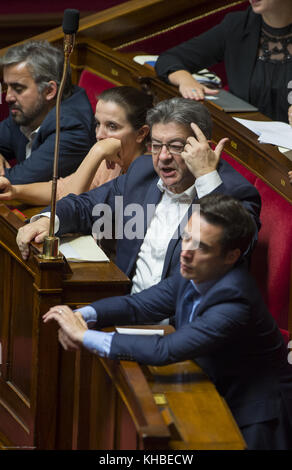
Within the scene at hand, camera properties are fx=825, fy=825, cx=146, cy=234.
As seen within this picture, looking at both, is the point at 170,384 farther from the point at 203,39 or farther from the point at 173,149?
the point at 203,39

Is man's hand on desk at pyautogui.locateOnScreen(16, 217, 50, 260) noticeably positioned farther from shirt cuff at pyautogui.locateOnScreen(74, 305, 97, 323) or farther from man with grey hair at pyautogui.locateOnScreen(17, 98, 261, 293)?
shirt cuff at pyautogui.locateOnScreen(74, 305, 97, 323)

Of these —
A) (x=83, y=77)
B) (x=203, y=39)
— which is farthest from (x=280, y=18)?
(x=83, y=77)

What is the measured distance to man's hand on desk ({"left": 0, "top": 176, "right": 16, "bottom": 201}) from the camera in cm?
200

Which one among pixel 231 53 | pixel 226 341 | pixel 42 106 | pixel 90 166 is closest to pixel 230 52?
pixel 231 53

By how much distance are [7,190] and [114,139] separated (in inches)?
11.8

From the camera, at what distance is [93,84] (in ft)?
9.14

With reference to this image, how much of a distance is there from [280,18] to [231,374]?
1.27 metres

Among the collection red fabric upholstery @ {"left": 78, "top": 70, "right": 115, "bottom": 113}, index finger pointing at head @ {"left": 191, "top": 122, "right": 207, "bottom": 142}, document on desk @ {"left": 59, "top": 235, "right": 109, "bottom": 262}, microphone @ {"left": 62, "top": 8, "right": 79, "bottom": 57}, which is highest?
red fabric upholstery @ {"left": 78, "top": 70, "right": 115, "bottom": 113}

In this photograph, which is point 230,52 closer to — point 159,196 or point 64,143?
point 64,143

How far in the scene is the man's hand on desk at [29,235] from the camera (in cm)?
170

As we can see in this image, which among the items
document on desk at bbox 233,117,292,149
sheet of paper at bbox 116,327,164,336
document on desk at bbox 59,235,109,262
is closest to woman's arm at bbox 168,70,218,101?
document on desk at bbox 233,117,292,149

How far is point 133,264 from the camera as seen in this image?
1.85 meters

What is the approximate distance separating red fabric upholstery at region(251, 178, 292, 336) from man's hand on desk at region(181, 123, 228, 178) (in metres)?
0.24

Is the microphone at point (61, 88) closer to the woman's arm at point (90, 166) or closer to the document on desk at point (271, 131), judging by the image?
the woman's arm at point (90, 166)
